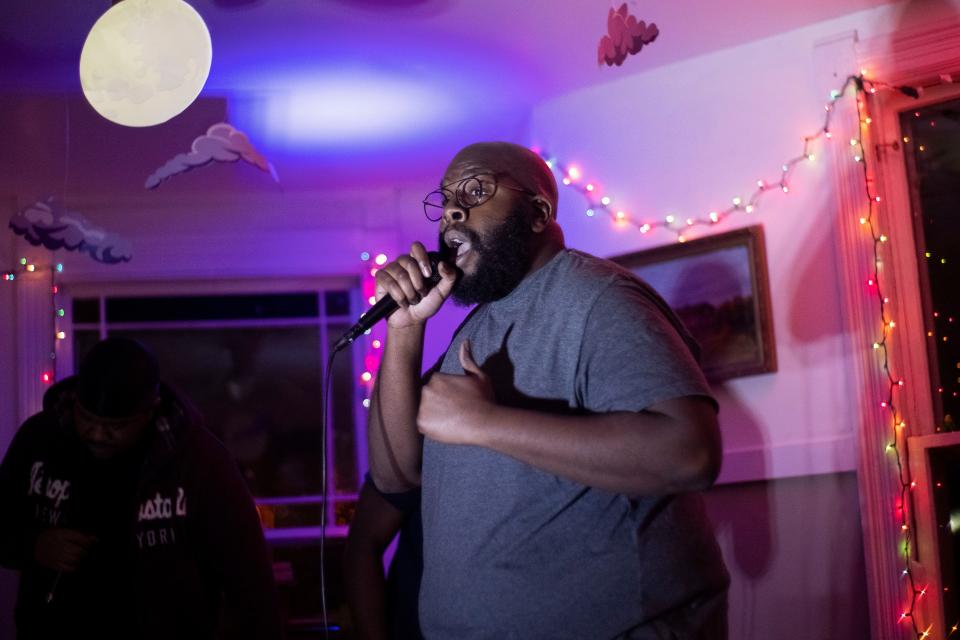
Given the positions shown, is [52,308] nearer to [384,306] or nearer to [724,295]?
[724,295]

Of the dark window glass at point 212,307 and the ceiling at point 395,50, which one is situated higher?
the ceiling at point 395,50

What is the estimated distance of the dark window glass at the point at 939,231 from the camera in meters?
3.62

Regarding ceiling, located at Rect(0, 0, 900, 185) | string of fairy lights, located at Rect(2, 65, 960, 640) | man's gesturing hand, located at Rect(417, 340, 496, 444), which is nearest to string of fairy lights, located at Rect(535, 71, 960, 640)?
string of fairy lights, located at Rect(2, 65, 960, 640)

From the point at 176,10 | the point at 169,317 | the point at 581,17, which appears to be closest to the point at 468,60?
the point at 581,17

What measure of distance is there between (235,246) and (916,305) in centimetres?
328

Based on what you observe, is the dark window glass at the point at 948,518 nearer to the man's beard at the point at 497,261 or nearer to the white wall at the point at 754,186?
the white wall at the point at 754,186

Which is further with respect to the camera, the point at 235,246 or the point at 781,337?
the point at 235,246

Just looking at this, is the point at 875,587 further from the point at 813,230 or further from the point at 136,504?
the point at 136,504

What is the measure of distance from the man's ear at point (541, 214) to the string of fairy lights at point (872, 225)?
2041mm

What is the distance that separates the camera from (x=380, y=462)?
2119mm

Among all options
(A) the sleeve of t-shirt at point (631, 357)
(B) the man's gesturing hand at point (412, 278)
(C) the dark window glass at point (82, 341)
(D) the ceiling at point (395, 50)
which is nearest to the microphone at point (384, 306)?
(B) the man's gesturing hand at point (412, 278)

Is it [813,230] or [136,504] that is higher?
[813,230]

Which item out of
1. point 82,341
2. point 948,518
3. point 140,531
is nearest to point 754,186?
point 948,518

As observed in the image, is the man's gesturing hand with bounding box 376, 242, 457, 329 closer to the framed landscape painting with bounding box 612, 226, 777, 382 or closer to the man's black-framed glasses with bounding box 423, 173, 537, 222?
the man's black-framed glasses with bounding box 423, 173, 537, 222
